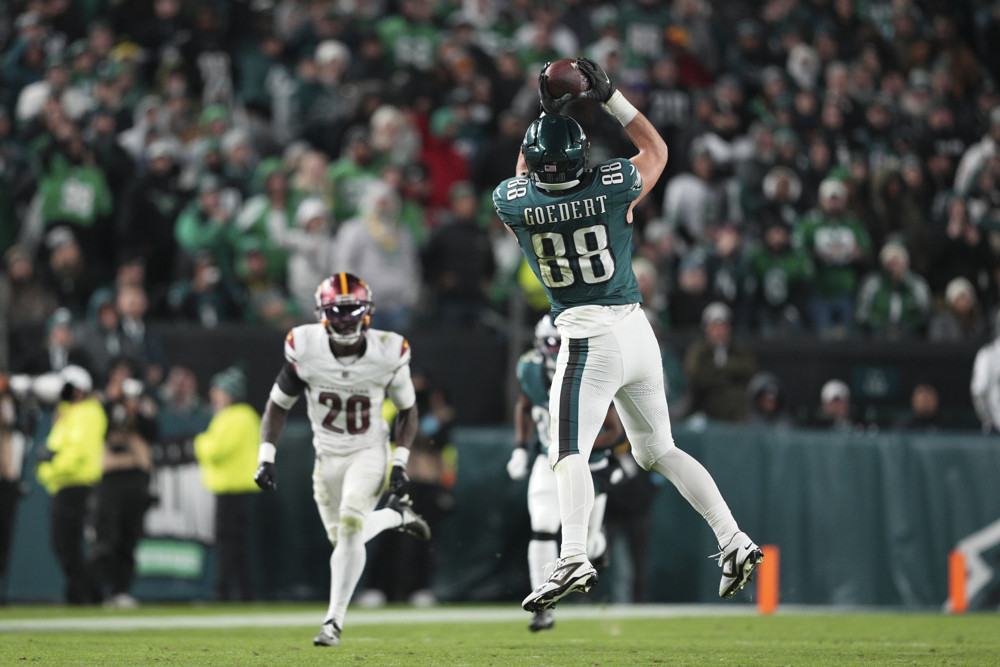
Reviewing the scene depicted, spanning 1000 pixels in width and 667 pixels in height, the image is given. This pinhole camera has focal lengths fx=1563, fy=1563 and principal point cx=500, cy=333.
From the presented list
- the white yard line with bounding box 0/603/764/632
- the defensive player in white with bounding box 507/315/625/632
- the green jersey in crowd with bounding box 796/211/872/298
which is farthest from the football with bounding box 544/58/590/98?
the green jersey in crowd with bounding box 796/211/872/298

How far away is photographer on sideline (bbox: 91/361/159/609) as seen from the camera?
11.6m

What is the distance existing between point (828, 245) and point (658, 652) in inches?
278

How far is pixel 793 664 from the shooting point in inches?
264

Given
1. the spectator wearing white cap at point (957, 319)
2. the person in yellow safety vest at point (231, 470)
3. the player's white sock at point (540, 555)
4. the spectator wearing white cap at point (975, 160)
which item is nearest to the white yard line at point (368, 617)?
the person in yellow safety vest at point (231, 470)

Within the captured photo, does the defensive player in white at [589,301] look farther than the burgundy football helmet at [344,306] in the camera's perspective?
No

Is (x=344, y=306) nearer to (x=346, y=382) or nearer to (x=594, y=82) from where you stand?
(x=346, y=382)

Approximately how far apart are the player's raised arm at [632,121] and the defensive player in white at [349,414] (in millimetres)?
1907

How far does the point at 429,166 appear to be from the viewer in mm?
14312

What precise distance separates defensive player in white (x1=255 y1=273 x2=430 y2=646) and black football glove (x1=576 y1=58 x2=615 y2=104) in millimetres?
1985

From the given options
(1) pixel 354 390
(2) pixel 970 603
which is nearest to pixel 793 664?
(1) pixel 354 390

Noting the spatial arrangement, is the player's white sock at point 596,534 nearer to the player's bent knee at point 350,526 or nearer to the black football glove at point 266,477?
the player's bent knee at point 350,526

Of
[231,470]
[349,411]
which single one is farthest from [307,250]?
[349,411]

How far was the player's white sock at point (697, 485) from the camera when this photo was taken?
6.66 m

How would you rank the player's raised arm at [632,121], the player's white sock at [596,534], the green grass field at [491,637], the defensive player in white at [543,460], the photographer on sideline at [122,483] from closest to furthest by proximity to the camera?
the player's raised arm at [632,121] < the green grass field at [491,637] < the defensive player in white at [543,460] < the player's white sock at [596,534] < the photographer on sideline at [122,483]
